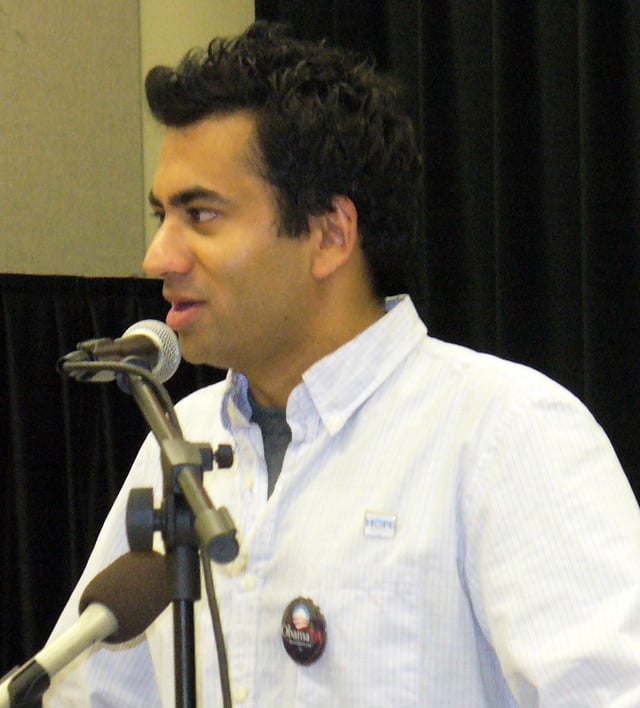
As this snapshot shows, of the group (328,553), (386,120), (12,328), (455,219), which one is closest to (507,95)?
(455,219)

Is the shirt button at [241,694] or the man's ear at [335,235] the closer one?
the shirt button at [241,694]

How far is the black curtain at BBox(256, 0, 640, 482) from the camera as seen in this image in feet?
8.77

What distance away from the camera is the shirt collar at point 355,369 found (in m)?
1.57

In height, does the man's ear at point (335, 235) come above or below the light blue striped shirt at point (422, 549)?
above

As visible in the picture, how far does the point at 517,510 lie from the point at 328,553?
270 mm

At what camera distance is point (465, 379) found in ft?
4.98

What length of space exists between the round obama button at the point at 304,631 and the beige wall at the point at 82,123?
6.89 feet

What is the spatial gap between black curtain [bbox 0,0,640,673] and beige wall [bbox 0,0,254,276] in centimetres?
33

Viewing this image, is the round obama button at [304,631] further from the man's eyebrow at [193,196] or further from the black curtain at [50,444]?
the black curtain at [50,444]

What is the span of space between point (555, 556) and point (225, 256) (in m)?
0.63

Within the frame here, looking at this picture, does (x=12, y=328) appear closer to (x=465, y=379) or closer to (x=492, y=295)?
(x=492, y=295)

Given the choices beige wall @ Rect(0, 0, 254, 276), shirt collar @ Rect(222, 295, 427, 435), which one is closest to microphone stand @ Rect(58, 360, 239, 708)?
shirt collar @ Rect(222, 295, 427, 435)

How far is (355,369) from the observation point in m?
1.61

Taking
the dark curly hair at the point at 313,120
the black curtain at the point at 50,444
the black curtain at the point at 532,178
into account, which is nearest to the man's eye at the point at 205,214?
the dark curly hair at the point at 313,120
